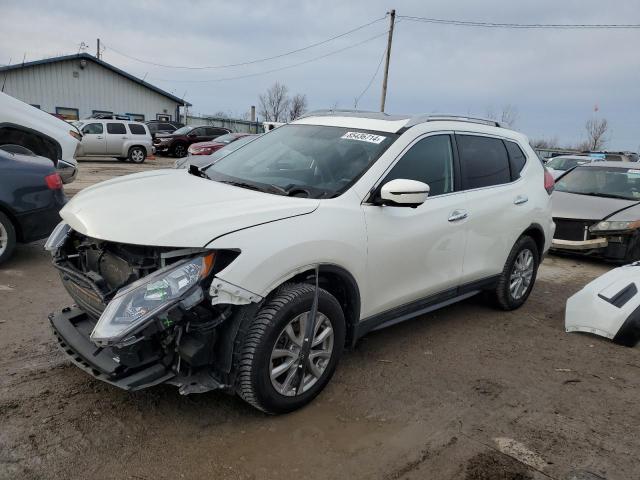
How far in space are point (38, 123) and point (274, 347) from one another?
735 cm

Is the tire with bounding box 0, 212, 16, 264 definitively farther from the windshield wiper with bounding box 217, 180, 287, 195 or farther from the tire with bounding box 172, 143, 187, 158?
the tire with bounding box 172, 143, 187, 158

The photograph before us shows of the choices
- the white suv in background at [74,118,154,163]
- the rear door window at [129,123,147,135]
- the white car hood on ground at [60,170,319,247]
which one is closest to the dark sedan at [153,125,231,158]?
the rear door window at [129,123,147,135]

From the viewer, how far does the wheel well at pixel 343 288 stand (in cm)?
314

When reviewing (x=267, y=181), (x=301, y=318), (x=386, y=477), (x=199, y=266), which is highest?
(x=267, y=181)

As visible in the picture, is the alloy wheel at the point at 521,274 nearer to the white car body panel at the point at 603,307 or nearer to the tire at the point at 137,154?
the white car body panel at the point at 603,307

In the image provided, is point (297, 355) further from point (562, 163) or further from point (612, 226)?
point (562, 163)

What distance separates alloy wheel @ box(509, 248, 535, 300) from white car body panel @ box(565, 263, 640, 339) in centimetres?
46

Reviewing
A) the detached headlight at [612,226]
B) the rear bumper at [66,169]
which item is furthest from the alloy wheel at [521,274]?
the rear bumper at [66,169]

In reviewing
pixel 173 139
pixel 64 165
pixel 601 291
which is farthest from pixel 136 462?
pixel 173 139

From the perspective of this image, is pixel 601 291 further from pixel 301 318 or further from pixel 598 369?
pixel 301 318

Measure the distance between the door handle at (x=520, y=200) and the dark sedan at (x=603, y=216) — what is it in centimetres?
334

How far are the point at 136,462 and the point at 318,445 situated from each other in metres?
0.96

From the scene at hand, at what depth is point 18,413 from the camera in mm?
2971

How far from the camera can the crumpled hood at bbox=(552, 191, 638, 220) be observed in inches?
308
